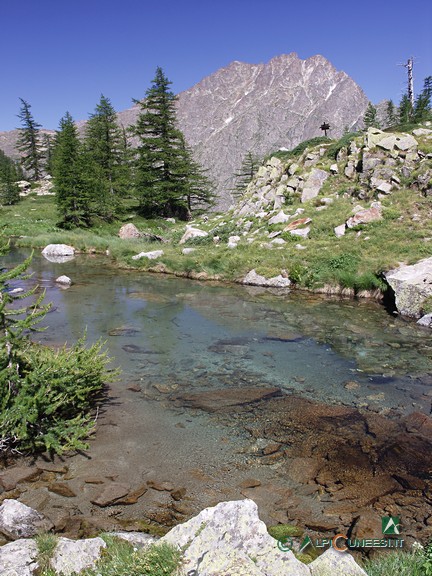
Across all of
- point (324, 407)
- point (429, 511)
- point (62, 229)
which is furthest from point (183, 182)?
point (429, 511)

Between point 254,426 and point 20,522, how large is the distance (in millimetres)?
5012

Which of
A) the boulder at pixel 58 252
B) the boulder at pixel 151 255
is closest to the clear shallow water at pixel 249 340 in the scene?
the boulder at pixel 151 255

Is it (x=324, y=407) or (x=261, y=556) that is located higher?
(x=261, y=556)

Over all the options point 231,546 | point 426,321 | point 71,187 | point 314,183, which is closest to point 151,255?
point 314,183

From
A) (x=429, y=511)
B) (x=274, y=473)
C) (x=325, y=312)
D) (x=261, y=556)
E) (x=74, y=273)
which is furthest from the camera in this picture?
(x=74, y=273)

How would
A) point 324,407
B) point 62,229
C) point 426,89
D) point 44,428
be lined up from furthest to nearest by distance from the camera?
1. point 426,89
2. point 62,229
3. point 324,407
4. point 44,428

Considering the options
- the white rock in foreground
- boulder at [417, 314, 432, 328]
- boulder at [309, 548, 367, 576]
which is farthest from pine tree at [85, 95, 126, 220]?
boulder at [309, 548, 367, 576]

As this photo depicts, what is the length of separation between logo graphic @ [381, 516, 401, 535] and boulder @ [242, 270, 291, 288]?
679 inches

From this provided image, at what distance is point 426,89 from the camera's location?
70.0m

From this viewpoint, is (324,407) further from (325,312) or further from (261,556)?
(325,312)

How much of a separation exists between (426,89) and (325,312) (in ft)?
233

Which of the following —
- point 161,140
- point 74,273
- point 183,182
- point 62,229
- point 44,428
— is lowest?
point 44,428

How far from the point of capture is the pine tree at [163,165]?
50125 millimetres

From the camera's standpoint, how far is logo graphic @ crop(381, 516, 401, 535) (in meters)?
5.77
